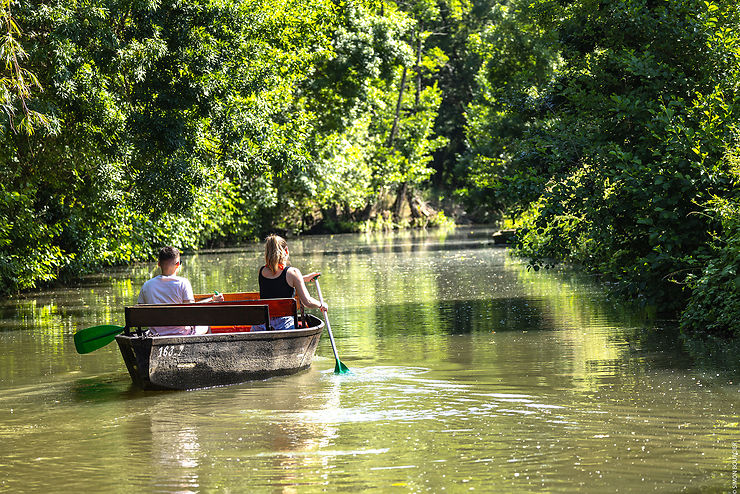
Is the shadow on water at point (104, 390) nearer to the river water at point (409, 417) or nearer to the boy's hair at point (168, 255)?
the river water at point (409, 417)

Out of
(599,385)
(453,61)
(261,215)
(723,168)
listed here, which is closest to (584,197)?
(723,168)

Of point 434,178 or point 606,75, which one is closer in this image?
point 606,75

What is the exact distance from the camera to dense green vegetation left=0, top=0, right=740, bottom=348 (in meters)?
14.0

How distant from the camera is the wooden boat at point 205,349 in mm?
10250

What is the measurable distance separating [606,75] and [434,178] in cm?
6578

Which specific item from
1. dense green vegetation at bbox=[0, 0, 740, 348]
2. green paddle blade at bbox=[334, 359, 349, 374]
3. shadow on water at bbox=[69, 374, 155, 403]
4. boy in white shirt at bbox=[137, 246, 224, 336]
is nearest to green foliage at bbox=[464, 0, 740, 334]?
dense green vegetation at bbox=[0, 0, 740, 348]

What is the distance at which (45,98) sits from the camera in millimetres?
20562

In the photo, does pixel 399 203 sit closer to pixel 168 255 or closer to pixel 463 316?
pixel 463 316

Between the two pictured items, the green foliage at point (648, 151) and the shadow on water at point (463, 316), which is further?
the shadow on water at point (463, 316)

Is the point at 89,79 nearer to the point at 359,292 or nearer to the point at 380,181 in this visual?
the point at 359,292

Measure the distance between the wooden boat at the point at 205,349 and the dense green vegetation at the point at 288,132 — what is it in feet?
17.4

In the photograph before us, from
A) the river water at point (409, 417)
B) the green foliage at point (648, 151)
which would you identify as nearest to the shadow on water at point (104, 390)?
the river water at point (409, 417)

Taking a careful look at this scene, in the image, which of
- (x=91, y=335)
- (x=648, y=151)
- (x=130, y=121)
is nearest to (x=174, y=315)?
(x=91, y=335)

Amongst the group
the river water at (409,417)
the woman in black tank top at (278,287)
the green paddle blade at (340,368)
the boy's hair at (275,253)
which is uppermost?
the boy's hair at (275,253)
